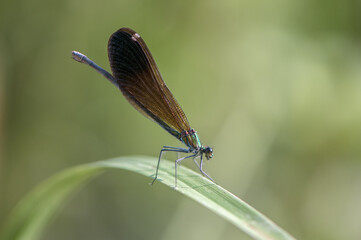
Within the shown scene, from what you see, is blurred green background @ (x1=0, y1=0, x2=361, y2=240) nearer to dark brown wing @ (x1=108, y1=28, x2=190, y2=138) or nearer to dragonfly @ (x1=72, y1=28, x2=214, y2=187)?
dragonfly @ (x1=72, y1=28, x2=214, y2=187)

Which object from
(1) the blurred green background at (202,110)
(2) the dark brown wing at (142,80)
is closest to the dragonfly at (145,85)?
(2) the dark brown wing at (142,80)

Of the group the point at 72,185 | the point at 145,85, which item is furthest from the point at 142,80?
the point at 72,185

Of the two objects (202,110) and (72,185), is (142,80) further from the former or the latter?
(202,110)

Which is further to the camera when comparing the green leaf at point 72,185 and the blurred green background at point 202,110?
the blurred green background at point 202,110

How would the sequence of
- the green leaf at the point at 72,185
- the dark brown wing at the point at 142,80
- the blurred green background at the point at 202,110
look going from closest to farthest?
the green leaf at the point at 72,185
the dark brown wing at the point at 142,80
the blurred green background at the point at 202,110

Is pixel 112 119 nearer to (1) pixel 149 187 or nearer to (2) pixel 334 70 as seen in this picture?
(1) pixel 149 187

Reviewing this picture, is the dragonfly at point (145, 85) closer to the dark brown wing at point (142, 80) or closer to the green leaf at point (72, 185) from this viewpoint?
the dark brown wing at point (142, 80)
